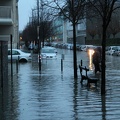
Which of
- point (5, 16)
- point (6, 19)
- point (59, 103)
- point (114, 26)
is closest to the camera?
point (59, 103)

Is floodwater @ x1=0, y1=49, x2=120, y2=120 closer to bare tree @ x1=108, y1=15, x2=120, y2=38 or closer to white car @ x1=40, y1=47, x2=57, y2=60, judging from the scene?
white car @ x1=40, y1=47, x2=57, y2=60

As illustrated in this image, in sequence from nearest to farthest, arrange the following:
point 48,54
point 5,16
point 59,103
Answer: point 59,103, point 5,16, point 48,54

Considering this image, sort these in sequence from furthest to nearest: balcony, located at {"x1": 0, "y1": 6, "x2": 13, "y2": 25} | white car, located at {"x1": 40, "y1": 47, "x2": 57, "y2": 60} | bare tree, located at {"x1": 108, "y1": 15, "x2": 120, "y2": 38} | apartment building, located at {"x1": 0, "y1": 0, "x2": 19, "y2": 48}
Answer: bare tree, located at {"x1": 108, "y1": 15, "x2": 120, "y2": 38} → white car, located at {"x1": 40, "y1": 47, "x2": 57, "y2": 60} → balcony, located at {"x1": 0, "y1": 6, "x2": 13, "y2": 25} → apartment building, located at {"x1": 0, "y1": 0, "x2": 19, "y2": 48}

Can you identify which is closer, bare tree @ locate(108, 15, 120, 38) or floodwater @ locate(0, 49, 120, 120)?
floodwater @ locate(0, 49, 120, 120)

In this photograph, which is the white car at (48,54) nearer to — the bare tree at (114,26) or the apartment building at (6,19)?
the apartment building at (6,19)

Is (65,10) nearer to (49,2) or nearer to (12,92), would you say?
(49,2)

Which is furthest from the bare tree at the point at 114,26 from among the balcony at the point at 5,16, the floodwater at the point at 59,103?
the floodwater at the point at 59,103

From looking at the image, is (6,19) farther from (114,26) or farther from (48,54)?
(114,26)

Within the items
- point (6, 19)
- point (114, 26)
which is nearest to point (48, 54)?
point (6, 19)

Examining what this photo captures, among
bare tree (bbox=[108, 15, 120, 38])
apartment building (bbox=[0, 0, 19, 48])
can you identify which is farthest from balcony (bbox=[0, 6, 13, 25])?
bare tree (bbox=[108, 15, 120, 38])

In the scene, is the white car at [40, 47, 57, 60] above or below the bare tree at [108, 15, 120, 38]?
below

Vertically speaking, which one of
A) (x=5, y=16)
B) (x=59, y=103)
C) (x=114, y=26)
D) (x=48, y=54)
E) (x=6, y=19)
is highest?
(x=114, y=26)

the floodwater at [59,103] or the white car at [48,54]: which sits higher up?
the white car at [48,54]

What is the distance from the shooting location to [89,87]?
16125 mm
